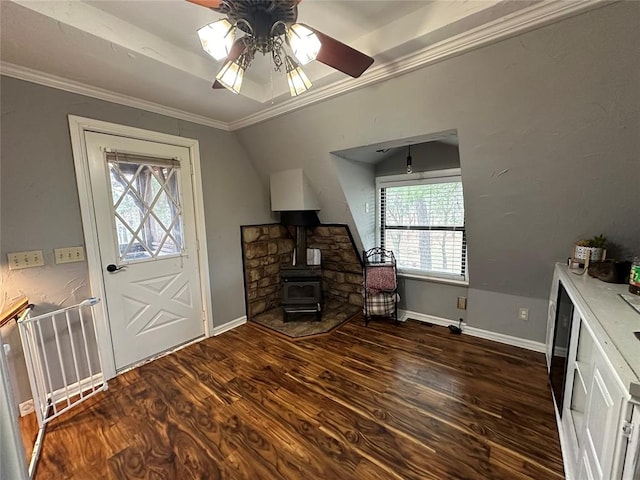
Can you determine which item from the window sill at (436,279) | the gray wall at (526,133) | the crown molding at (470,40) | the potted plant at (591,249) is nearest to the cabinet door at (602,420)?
the potted plant at (591,249)

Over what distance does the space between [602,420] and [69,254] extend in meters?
3.18

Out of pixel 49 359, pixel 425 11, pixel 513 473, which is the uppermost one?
pixel 425 11

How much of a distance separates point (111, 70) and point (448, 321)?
377 centimetres

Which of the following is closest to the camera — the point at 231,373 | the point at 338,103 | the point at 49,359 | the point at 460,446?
the point at 460,446

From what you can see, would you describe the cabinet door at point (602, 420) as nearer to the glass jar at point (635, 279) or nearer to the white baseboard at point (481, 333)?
the glass jar at point (635, 279)

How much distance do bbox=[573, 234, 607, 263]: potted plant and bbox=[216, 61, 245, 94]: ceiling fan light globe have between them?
2452 mm

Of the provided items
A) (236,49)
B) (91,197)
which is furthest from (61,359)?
(236,49)

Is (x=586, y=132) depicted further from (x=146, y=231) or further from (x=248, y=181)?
(x=146, y=231)

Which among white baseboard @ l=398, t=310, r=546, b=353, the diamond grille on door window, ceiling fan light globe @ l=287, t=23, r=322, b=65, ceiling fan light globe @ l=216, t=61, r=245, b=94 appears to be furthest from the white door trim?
white baseboard @ l=398, t=310, r=546, b=353

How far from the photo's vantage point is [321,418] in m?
1.81

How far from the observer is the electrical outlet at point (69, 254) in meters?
1.99

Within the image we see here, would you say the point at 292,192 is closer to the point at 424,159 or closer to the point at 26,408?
the point at 424,159

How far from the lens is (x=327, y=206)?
3260 millimetres

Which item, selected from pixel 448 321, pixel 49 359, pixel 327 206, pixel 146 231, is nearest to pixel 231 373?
pixel 49 359
